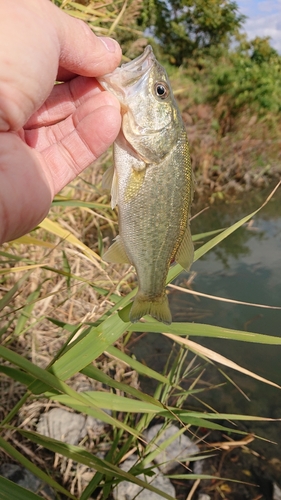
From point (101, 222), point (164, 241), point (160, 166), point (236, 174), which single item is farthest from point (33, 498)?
point (236, 174)

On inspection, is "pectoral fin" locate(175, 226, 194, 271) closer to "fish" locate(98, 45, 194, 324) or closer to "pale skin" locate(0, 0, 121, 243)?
"fish" locate(98, 45, 194, 324)

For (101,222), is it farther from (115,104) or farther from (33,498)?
(33,498)

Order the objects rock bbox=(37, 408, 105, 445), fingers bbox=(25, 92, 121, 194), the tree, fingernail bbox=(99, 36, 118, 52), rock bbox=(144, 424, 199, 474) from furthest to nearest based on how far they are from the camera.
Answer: the tree, rock bbox=(144, 424, 199, 474), rock bbox=(37, 408, 105, 445), fingernail bbox=(99, 36, 118, 52), fingers bbox=(25, 92, 121, 194)

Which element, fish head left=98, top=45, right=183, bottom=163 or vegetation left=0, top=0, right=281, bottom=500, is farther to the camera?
fish head left=98, top=45, right=183, bottom=163

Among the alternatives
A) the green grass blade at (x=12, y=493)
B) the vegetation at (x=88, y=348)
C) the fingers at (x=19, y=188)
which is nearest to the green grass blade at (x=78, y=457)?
the vegetation at (x=88, y=348)

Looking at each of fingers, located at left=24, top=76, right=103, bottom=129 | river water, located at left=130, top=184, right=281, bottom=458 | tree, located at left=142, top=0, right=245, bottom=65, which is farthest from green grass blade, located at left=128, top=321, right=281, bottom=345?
tree, located at left=142, top=0, right=245, bottom=65

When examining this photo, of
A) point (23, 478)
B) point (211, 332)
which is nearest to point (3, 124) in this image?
point (211, 332)

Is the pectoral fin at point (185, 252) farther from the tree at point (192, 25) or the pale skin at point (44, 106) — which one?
the tree at point (192, 25)

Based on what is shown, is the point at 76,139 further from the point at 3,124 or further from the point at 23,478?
the point at 23,478
